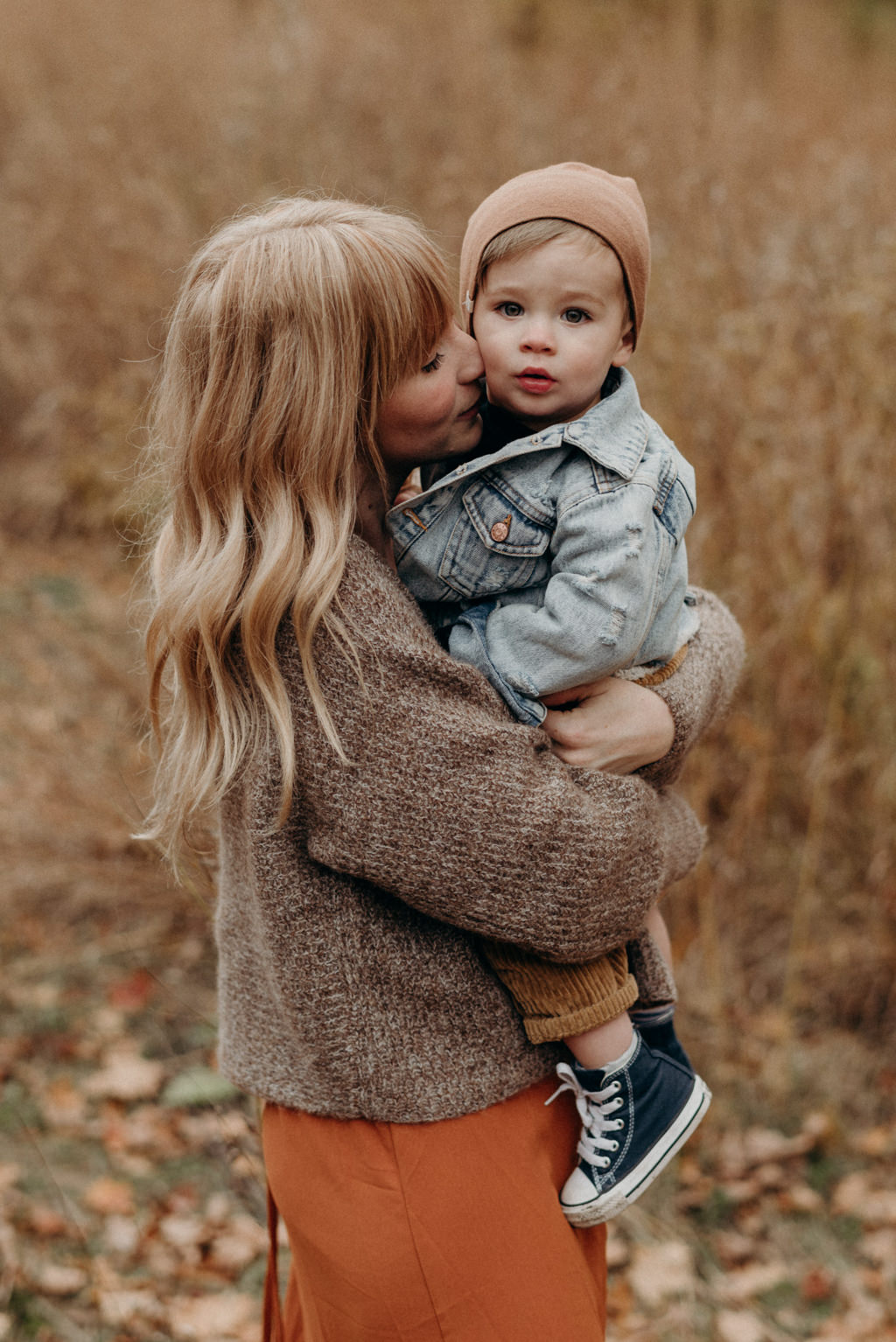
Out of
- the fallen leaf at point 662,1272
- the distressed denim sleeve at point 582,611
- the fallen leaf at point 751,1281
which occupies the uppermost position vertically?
the distressed denim sleeve at point 582,611

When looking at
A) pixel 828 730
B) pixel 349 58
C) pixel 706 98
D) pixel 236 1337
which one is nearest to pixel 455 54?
pixel 349 58

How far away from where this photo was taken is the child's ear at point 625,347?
61.3 inches

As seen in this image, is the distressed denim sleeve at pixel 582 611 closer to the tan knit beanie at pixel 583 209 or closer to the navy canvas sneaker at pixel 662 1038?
the tan knit beanie at pixel 583 209

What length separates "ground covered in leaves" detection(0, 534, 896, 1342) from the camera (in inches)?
112

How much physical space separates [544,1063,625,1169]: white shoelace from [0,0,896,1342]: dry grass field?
68 cm

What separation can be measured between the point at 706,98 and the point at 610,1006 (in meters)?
2.73

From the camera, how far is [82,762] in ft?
12.4

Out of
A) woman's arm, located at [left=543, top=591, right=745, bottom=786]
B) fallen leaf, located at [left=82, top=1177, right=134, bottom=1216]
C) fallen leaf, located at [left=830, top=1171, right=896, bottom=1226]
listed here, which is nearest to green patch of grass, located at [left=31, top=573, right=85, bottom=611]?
fallen leaf, located at [left=82, top=1177, right=134, bottom=1216]

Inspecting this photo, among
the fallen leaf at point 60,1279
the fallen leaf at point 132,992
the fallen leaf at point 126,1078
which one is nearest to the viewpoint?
the fallen leaf at point 60,1279

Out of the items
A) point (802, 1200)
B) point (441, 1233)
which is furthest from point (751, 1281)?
point (441, 1233)

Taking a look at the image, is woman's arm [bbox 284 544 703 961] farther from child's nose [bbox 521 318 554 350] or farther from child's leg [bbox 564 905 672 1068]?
child's nose [bbox 521 318 554 350]

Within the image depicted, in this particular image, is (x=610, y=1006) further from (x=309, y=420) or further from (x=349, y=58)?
(x=349, y=58)

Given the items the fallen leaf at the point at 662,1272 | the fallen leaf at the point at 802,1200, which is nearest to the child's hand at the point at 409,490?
the fallen leaf at the point at 662,1272

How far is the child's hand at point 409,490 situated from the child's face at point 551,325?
0.18 meters
